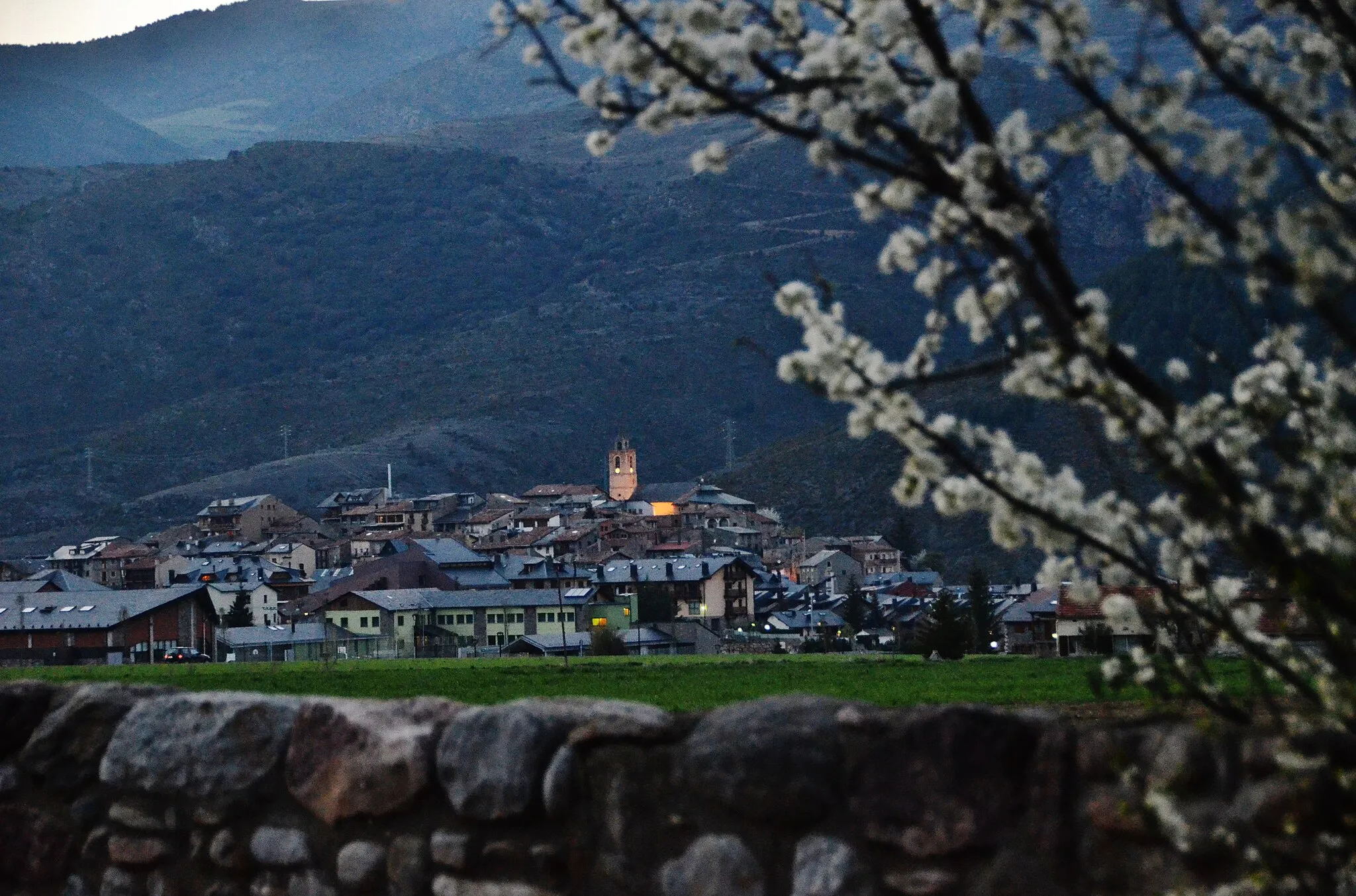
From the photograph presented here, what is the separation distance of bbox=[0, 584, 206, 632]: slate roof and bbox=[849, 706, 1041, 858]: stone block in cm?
8637

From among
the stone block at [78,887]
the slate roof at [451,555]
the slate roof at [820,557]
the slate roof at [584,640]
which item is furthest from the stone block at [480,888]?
the slate roof at [820,557]

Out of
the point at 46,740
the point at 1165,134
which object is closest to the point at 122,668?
the point at 46,740

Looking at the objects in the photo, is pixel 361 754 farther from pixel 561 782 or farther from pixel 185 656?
pixel 185 656

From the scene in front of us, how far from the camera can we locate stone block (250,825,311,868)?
18.5 feet

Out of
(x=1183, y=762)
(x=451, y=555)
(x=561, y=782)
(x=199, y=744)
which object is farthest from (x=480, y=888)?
(x=451, y=555)

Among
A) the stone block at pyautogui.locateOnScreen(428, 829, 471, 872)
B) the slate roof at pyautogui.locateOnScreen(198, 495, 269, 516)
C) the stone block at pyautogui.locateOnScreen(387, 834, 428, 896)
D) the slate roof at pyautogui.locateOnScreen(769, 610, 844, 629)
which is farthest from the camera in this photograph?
the slate roof at pyautogui.locateOnScreen(198, 495, 269, 516)

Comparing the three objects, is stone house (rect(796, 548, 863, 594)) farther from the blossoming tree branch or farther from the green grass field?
the blossoming tree branch

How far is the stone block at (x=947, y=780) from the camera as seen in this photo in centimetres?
421

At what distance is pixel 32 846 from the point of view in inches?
248

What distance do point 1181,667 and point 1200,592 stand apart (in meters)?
0.21

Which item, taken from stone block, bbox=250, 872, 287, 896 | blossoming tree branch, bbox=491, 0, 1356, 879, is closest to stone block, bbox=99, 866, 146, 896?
stone block, bbox=250, 872, 287, 896

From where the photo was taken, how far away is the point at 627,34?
4113mm

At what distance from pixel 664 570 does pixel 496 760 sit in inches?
4385

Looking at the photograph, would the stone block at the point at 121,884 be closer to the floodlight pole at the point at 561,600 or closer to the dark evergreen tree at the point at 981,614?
the dark evergreen tree at the point at 981,614
